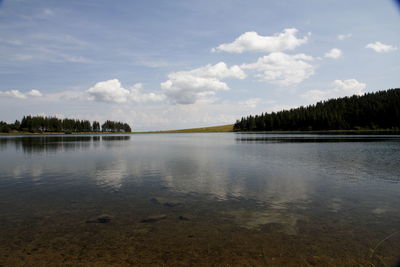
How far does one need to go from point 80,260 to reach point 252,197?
37.2 feet

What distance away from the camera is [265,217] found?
13680 millimetres

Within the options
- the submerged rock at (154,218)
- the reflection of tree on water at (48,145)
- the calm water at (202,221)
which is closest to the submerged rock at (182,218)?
the calm water at (202,221)

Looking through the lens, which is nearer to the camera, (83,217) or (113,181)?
(83,217)

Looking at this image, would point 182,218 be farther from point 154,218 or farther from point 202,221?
point 154,218

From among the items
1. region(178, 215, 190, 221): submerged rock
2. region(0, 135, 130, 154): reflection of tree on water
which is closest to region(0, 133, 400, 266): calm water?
region(178, 215, 190, 221): submerged rock

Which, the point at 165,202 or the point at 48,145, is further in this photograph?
the point at 48,145

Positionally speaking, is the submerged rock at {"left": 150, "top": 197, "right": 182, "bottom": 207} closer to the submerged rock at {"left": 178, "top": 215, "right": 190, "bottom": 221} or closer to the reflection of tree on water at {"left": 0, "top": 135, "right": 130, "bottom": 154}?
the submerged rock at {"left": 178, "top": 215, "right": 190, "bottom": 221}

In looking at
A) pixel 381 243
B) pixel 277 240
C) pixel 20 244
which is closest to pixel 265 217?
pixel 277 240

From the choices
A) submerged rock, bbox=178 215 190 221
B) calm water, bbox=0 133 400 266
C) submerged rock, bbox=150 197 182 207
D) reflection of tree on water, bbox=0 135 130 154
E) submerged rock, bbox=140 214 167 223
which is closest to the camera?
calm water, bbox=0 133 400 266

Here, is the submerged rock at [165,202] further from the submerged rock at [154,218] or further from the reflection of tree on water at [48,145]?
the reflection of tree on water at [48,145]

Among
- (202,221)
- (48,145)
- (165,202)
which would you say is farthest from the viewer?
(48,145)

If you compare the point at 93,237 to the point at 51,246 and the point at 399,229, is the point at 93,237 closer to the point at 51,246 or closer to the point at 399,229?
Result: the point at 51,246

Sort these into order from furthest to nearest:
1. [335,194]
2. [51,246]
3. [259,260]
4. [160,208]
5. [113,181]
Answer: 1. [113,181]
2. [335,194]
3. [160,208]
4. [51,246]
5. [259,260]

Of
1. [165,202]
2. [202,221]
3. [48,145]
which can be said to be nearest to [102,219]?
[165,202]
